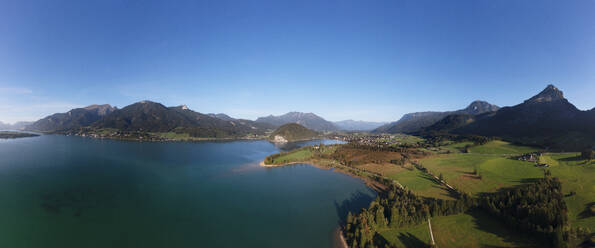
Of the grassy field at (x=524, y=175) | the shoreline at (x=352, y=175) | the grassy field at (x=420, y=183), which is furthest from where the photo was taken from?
the shoreline at (x=352, y=175)

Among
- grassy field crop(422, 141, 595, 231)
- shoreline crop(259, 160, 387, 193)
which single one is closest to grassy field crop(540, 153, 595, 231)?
grassy field crop(422, 141, 595, 231)

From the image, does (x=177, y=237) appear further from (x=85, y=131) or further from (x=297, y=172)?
(x=85, y=131)

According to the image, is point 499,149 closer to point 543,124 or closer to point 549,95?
point 543,124

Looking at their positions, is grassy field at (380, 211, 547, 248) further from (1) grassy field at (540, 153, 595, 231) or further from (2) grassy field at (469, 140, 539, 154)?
(2) grassy field at (469, 140, 539, 154)

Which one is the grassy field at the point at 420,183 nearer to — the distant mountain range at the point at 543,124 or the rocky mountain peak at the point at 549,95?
the distant mountain range at the point at 543,124

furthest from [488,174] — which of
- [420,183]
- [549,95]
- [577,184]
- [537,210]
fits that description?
[549,95]

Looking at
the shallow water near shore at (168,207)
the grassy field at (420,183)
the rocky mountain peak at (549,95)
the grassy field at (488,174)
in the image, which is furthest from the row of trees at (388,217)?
the rocky mountain peak at (549,95)
